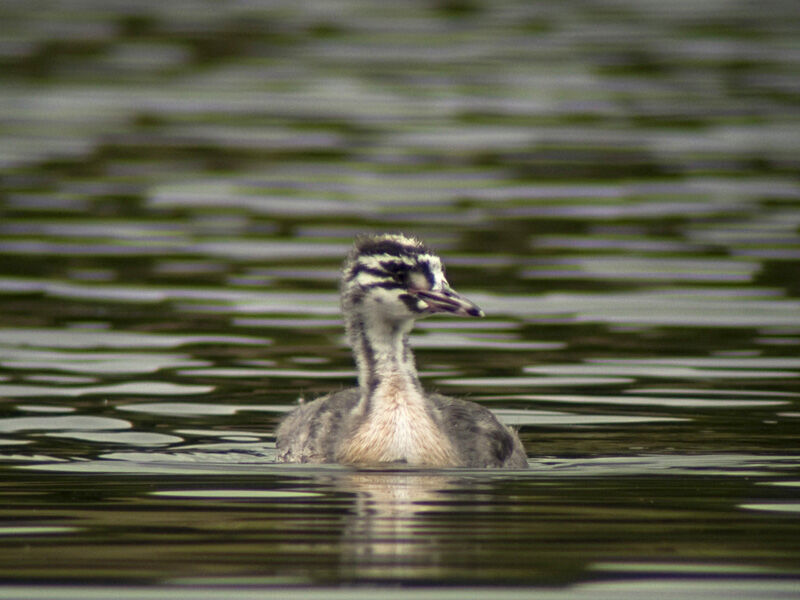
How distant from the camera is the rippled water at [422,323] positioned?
11.9 meters

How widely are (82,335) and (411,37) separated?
27163mm

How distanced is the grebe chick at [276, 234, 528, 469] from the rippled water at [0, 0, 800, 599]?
0.42m

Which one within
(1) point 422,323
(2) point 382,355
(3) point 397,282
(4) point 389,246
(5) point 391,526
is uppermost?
(4) point 389,246

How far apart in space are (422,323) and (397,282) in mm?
6962

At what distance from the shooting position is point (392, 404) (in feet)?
50.6

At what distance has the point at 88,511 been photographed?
13109 millimetres

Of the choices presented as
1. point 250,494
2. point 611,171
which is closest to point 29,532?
point 250,494

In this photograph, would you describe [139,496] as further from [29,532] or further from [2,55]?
[2,55]

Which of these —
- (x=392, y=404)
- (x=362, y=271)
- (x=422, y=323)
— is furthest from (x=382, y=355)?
(x=422, y=323)

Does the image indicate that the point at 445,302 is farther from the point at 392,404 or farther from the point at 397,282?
the point at 392,404

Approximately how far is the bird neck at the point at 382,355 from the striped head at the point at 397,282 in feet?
0.28

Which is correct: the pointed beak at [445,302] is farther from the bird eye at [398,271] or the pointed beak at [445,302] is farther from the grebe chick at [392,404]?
the bird eye at [398,271]

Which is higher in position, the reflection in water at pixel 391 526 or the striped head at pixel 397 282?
the striped head at pixel 397 282

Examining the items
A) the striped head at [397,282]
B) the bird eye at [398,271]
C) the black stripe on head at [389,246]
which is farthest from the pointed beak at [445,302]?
the black stripe on head at [389,246]
